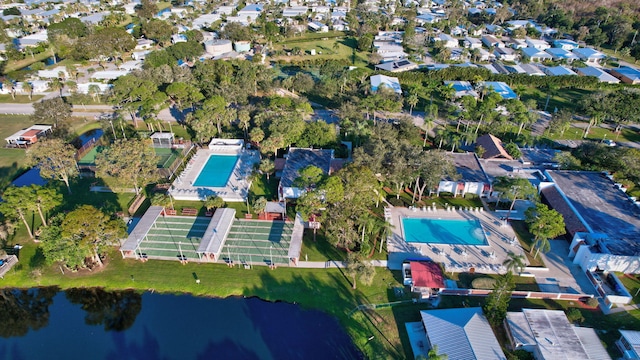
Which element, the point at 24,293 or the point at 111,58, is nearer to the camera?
the point at 24,293

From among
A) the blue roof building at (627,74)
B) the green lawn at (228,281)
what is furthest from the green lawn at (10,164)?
the blue roof building at (627,74)

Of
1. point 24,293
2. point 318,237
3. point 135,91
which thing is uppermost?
point 135,91

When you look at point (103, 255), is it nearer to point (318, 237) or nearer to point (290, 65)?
point (318, 237)

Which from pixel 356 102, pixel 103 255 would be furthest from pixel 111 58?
pixel 103 255

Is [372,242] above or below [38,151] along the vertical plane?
below

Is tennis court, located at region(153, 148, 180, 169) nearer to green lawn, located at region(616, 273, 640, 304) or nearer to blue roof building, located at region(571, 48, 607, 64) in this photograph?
green lawn, located at region(616, 273, 640, 304)

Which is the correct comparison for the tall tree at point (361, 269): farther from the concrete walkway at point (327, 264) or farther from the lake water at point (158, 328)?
the lake water at point (158, 328)

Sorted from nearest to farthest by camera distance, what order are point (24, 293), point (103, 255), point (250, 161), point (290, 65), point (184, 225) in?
point (24, 293) < point (103, 255) < point (184, 225) < point (250, 161) < point (290, 65)
